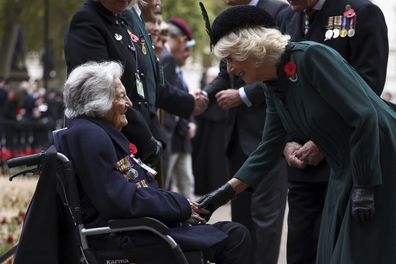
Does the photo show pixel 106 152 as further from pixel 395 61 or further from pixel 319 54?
pixel 395 61

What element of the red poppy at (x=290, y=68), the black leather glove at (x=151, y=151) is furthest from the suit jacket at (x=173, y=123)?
the red poppy at (x=290, y=68)

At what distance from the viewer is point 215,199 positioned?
545 cm

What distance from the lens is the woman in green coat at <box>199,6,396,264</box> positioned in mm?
4645

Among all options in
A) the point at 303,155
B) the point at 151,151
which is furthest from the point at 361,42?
the point at 151,151

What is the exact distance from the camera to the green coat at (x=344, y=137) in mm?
4629

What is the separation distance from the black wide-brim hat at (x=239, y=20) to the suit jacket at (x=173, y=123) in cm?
401

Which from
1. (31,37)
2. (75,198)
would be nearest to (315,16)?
(75,198)

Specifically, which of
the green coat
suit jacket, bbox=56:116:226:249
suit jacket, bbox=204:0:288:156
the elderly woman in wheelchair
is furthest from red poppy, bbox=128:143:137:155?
suit jacket, bbox=204:0:288:156

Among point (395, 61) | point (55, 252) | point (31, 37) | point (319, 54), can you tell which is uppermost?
point (319, 54)

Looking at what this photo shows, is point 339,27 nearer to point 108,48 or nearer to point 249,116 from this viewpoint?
point 108,48

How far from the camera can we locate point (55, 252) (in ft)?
16.2

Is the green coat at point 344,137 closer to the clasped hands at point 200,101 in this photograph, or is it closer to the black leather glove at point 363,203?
the black leather glove at point 363,203

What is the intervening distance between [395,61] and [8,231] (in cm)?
5491

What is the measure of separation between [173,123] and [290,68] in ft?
20.1
